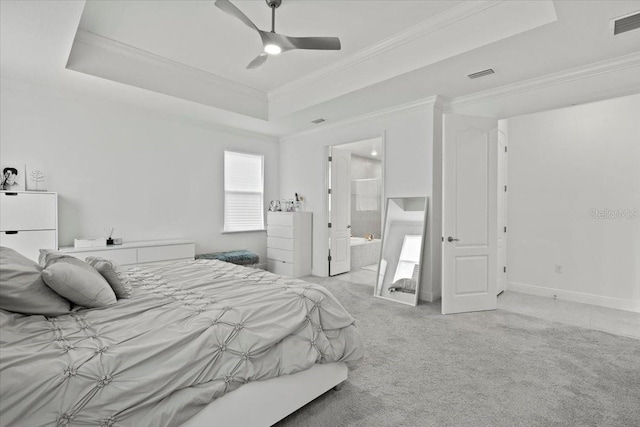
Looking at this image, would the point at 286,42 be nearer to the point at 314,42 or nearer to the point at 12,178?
the point at 314,42

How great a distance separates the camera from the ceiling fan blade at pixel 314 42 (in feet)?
8.80

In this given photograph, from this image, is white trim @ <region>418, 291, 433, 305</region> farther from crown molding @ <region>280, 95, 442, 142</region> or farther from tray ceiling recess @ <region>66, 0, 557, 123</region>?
tray ceiling recess @ <region>66, 0, 557, 123</region>

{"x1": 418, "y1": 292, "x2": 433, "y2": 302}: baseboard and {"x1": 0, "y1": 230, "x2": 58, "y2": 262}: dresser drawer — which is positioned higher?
{"x1": 0, "y1": 230, "x2": 58, "y2": 262}: dresser drawer

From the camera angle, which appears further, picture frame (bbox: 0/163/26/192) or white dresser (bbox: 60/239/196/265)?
white dresser (bbox: 60/239/196/265)

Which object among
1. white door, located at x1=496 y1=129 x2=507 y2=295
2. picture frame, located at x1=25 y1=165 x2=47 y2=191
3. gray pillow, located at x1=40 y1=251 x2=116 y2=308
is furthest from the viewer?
white door, located at x1=496 y1=129 x2=507 y2=295

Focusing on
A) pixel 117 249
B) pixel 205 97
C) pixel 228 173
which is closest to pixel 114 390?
pixel 117 249

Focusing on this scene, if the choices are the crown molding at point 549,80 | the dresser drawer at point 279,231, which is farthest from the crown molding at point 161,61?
the crown molding at point 549,80

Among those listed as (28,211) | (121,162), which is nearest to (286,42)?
(121,162)

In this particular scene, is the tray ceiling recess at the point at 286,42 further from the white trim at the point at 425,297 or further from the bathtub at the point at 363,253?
the bathtub at the point at 363,253

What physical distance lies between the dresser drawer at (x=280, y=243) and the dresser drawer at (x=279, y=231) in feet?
0.20

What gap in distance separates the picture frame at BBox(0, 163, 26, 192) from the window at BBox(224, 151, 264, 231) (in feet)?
8.72

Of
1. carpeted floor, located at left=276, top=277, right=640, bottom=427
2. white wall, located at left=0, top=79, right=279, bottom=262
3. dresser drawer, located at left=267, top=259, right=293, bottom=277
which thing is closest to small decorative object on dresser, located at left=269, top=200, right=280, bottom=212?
white wall, located at left=0, top=79, right=279, bottom=262

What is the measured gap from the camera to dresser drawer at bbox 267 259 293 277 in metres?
5.60

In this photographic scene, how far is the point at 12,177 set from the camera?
366cm
